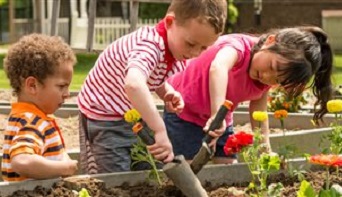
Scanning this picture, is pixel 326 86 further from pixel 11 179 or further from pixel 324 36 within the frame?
pixel 11 179

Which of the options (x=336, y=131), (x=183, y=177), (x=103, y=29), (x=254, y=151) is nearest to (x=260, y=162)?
(x=254, y=151)

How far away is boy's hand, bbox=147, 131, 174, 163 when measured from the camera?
13.6 feet

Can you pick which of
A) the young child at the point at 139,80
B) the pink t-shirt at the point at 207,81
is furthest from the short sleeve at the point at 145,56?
the pink t-shirt at the point at 207,81

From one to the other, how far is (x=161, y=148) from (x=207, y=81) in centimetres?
98

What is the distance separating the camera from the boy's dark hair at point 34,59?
418cm

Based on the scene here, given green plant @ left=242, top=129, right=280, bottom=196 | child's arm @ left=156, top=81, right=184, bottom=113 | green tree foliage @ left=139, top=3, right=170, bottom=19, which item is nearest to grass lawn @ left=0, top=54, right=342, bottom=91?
child's arm @ left=156, top=81, right=184, bottom=113

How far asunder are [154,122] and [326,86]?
1.27 m

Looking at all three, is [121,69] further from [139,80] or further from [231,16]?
[231,16]

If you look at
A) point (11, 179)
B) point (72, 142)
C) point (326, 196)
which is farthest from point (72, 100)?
point (326, 196)

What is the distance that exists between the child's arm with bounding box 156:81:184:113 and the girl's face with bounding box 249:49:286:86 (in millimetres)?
407

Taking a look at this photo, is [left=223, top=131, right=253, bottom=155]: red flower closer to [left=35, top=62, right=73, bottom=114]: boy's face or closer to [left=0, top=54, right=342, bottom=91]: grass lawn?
[left=35, top=62, right=73, bottom=114]: boy's face

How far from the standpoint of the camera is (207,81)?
505 centimetres

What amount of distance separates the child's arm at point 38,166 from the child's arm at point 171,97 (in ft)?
2.25

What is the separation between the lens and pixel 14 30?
3397 centimetres
